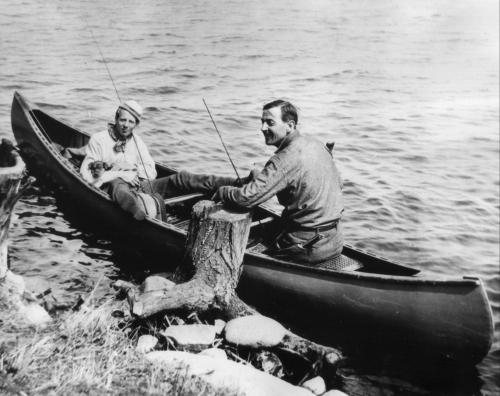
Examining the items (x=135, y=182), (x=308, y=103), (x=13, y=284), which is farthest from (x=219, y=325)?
(x=308, y=103)

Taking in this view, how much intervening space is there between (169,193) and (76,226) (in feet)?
5.29

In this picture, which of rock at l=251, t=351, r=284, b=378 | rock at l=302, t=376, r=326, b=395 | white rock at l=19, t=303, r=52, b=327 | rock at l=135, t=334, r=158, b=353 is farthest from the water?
rock at l=135, t=334, r=158, b=353

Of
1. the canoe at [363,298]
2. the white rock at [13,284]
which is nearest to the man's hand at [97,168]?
the canoe at [363,298]

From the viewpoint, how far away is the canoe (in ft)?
15.5

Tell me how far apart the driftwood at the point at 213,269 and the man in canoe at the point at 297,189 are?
269mm

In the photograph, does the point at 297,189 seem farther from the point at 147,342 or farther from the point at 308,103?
the point at 308,103

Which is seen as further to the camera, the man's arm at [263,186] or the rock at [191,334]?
the man's arm at [263,186]

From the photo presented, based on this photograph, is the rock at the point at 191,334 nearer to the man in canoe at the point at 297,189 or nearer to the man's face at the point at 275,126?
the man in canoe at the point at 297,189

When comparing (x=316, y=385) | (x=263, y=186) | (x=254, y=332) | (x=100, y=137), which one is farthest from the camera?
(x=100, y=137)

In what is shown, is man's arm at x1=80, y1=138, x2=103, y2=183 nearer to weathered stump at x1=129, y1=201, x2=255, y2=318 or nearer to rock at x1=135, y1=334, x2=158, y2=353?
weathered stump at x1=129, y1=201, x2=255, y2=318

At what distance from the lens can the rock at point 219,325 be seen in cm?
509

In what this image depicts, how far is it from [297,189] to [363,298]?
1.32 meters

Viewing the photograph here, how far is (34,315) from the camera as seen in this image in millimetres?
4289

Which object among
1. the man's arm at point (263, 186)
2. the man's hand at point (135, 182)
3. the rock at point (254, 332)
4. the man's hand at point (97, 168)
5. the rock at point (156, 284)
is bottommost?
the rock at point (254, 332)
